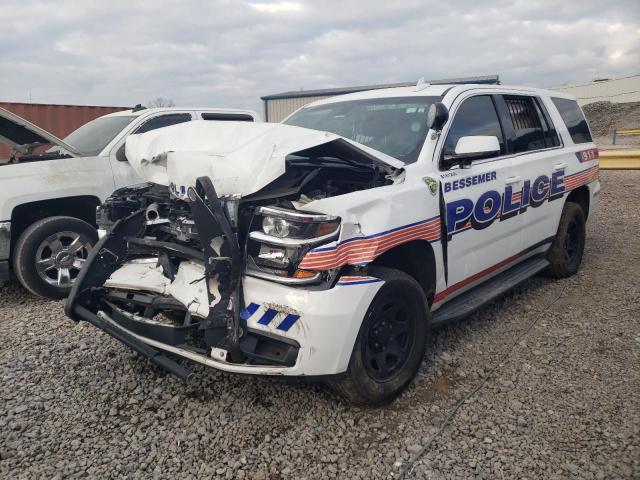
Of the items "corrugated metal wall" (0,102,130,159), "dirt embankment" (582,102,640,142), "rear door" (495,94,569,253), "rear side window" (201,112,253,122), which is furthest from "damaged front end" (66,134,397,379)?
"dirt embankment" (582,102,640,142)

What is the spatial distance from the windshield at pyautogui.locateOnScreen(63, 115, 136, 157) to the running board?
396cm

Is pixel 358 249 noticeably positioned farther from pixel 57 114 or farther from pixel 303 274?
pixel 57 114

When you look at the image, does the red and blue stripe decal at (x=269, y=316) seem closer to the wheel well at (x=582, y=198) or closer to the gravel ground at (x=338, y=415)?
the gravel ground at (x=338, y=415)

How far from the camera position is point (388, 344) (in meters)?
2.88

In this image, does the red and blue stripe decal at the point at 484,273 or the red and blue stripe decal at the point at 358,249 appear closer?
the red and blue stripe decal at the point at 358,249

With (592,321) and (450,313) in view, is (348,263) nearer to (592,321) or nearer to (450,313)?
(450,313)

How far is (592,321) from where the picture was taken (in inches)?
162

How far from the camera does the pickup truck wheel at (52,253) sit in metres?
4.67

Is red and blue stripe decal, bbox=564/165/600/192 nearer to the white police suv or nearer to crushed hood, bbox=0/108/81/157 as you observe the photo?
the white police suv

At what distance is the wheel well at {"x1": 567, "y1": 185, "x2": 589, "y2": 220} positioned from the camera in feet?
17.0

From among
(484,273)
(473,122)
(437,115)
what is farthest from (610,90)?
(437,115)

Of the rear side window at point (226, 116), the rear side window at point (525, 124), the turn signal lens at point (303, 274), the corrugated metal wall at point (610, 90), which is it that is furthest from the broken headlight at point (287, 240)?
the corrugated metal wall at point (610, 90)

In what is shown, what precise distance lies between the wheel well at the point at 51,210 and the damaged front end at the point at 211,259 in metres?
1.90

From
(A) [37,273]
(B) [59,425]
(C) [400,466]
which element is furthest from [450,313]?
(A) [37,273]
